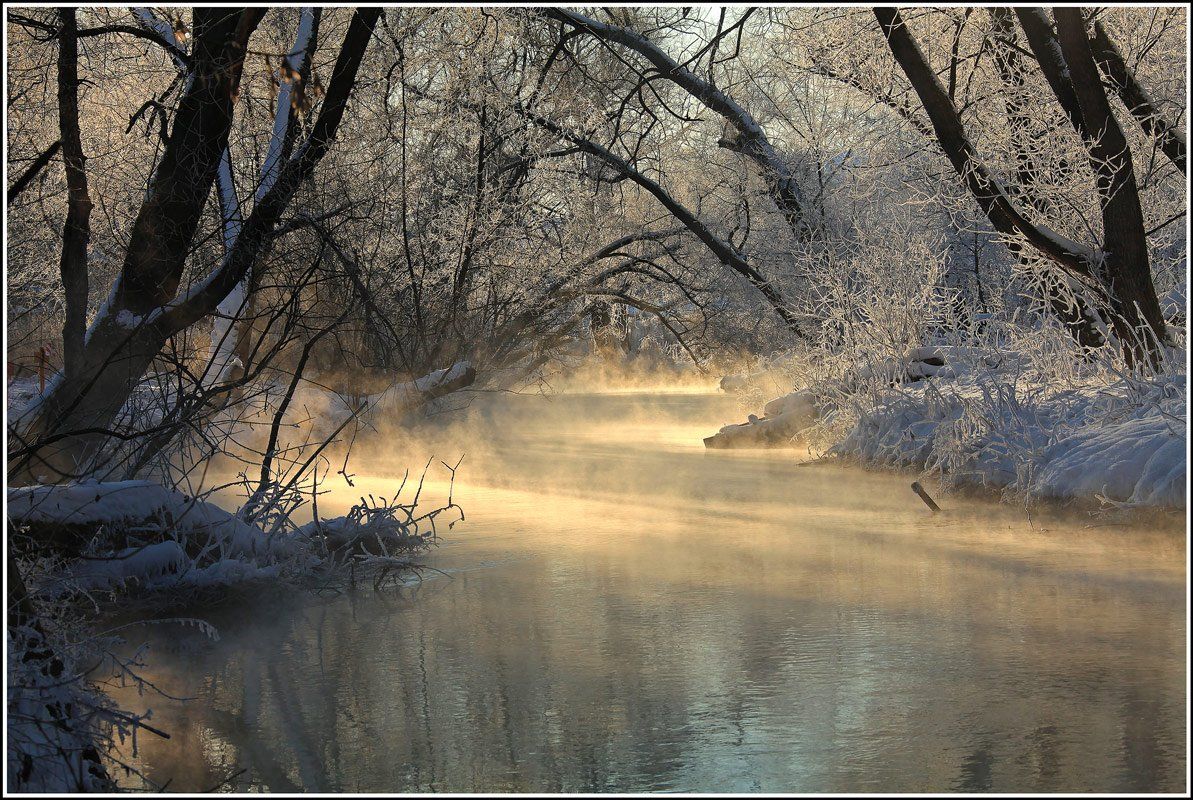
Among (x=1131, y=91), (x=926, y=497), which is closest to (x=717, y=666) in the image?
(x=926, y=497)

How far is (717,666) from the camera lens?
5.81 meters

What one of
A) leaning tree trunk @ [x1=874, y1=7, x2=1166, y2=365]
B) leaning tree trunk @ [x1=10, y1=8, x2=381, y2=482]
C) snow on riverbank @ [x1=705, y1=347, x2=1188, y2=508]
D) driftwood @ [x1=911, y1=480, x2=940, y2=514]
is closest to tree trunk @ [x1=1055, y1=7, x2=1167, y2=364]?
leaning tree trunk @ [x1=874, y1=7, x2=1166, y2=365]

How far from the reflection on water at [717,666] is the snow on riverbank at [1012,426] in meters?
0.43

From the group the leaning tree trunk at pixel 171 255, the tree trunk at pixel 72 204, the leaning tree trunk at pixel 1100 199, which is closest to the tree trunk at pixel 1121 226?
the leaning tree trunk at pixel 1100 199

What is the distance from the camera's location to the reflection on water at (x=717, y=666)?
178 inches

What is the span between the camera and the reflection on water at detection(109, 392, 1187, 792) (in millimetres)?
4512

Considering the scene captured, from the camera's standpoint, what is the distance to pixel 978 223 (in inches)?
697

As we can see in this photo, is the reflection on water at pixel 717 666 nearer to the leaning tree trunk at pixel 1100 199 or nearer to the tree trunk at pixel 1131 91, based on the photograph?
the leaning tree trunk at pixel 1100 199

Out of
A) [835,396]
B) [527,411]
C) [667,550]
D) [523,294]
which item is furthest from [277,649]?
[527,411]

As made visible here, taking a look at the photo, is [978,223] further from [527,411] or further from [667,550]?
[667,550]

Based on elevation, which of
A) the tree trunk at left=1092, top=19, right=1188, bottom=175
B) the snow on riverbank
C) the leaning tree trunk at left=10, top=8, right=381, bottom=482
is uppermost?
the tree trunk at left=1092, top=19, right=1188, bottom=175

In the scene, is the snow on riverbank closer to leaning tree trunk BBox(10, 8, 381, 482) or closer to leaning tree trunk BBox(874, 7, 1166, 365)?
leaning tree trunk BBox(874, 7, 1166, 365)

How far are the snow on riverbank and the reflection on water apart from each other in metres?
0.43

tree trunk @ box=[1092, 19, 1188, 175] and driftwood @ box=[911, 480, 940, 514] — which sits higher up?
tree trunk @ box=[1092, 19, 1188, 175]
